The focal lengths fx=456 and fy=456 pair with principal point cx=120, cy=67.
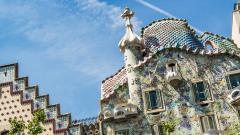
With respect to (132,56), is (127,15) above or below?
above

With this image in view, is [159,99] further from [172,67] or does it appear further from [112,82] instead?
[112,82]

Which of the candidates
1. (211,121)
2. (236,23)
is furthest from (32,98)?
(236,23)

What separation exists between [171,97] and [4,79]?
8.91 metres

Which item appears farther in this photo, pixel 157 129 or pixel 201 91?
pixel 201 91

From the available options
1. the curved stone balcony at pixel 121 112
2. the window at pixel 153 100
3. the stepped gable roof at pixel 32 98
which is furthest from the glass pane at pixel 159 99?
the stepped gable roof at pixel 32 98

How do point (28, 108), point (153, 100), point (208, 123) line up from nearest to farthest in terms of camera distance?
point (208, 123) < point (153, 100) < point (28, 108)

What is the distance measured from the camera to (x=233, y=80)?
22.3m

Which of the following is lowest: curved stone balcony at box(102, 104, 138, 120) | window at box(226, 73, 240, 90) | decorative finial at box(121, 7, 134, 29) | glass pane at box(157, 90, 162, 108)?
curved stone balcony at box(102, 104, 138, 120)

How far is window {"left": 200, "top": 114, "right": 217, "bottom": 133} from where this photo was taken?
2142 cm

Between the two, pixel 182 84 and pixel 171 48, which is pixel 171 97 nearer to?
pixel 182 84

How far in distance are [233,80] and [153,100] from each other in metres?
4.03

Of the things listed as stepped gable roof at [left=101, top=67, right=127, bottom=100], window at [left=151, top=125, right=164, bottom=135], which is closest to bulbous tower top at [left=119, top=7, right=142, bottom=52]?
stepped gable roof at [left=101, top=67, right=127, bottom=100]

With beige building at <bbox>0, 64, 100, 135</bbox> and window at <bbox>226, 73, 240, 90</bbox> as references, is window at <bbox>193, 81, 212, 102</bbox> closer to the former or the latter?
window at <bbox>226, 73, 240, 90</bbox>

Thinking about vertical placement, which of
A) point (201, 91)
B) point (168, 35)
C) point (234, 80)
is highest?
point (168, 35)
